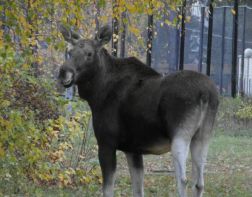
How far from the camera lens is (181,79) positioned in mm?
8328

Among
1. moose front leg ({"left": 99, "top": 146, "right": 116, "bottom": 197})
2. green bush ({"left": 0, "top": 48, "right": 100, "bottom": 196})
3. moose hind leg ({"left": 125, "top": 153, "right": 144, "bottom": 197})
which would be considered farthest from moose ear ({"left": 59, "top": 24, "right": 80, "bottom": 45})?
moose hind leg ({"left": 125, "top": 153, "right": 144, "bottom": 197})

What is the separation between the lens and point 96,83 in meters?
9.02

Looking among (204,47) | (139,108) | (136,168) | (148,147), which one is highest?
(139,108)

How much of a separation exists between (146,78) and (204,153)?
3.56 feet

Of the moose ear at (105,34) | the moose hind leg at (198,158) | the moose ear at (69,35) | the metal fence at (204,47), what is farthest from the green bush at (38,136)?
the metal fence at (204,47)

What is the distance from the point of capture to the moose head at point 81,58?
8570 mm

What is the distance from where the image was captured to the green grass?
11359 millimetres

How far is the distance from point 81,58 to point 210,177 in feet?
19.0

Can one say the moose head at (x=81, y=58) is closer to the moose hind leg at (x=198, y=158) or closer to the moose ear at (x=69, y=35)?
the moose ear at (x=69, y=35)

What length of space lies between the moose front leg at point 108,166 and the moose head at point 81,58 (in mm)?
868

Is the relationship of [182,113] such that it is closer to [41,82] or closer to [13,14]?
[13,14]

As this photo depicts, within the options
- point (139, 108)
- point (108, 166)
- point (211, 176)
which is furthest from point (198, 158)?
point (211, 176)

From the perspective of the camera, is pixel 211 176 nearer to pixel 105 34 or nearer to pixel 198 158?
pixel 198 158

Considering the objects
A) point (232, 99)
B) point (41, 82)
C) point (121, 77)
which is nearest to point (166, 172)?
point (41, 82)
